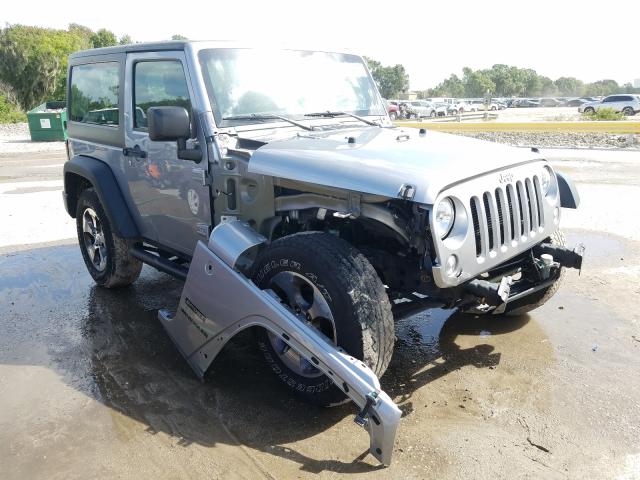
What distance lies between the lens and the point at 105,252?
5.62 m

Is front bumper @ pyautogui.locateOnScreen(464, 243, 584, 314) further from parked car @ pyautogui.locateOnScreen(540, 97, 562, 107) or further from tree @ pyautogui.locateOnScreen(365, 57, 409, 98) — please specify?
tree @ pyautogui.locateOnScreen(365, 57, 409, 98)

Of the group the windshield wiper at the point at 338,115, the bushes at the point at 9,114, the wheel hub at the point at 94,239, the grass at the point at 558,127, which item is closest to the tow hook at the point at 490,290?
the windshield wiper at the point at 338,115

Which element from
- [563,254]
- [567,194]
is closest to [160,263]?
[563,254]

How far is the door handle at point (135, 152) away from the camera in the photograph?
15.4ft

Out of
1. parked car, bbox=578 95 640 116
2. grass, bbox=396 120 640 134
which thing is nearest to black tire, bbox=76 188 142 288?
grass, bbox=396 120 640 134

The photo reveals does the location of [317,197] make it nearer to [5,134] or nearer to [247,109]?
[247,109]

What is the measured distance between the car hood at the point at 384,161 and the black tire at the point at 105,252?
230 centimetres

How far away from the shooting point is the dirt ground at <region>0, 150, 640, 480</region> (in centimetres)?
309

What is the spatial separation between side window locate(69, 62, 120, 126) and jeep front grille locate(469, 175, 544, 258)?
3.24 metres

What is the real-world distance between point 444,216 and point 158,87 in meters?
2.59

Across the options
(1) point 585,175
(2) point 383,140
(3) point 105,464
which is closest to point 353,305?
(2) point 383,140

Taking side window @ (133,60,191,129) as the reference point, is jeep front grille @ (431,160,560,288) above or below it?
below

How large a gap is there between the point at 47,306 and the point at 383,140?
3.61 metres

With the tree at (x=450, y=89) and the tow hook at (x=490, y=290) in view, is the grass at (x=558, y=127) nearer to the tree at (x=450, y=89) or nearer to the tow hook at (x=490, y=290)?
the tow hook at (x=490, y=290)
